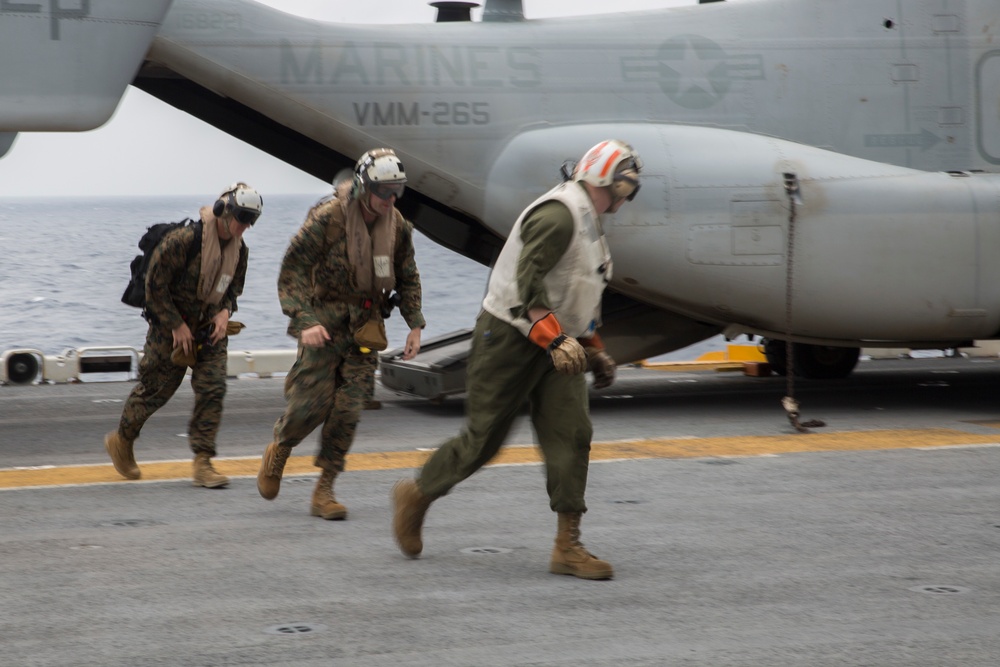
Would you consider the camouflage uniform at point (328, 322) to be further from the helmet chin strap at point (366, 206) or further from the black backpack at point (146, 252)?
the black backpack at point (146, 252)

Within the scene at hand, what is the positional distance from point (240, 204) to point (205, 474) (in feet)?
5.34

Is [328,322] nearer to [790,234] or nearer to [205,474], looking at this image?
[205,474]

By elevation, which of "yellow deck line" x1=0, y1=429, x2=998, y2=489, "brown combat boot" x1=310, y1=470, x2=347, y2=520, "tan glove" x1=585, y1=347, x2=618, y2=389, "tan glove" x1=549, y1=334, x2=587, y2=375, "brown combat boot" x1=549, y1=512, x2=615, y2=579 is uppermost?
"tan glove" x1=549, y1=334, x2=587, y2=375

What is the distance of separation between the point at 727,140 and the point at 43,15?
18.2 feet

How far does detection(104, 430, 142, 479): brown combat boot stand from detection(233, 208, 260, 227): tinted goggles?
1.57 m

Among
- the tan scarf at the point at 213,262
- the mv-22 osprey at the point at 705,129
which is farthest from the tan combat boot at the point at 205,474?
the mv-22 osprey at the point at 705,129

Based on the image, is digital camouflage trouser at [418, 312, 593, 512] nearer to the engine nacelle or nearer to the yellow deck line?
the yellow deck line

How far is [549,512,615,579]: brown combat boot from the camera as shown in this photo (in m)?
5.63

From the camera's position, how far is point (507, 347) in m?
5.67

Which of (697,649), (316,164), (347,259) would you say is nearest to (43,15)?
(316,164)

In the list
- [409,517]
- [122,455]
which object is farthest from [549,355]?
[122,455]

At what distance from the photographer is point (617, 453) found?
913cm

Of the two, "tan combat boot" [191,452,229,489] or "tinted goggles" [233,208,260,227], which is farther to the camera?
"tan combat boot" [191,452,229,489]

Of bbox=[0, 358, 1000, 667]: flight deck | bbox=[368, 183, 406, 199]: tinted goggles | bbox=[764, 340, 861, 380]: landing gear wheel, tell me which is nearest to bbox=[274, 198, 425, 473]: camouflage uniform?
bbox=[368, 183, 406, 199]: tinted goggles
